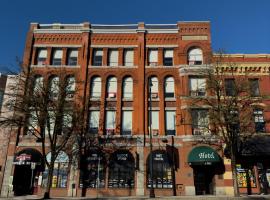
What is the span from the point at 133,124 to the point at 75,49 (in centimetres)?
1143

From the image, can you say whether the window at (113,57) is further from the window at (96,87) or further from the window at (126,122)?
the window at (126,122)

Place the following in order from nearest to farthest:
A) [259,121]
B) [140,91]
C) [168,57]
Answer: [259,121] → [140,91] → [168,57]

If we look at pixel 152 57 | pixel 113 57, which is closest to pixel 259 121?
pixel 152 57

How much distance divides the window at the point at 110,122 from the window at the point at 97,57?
599 cm

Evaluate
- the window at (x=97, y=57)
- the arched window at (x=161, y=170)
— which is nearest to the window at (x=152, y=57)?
the window at (x=97, y=57)

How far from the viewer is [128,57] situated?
115 feet

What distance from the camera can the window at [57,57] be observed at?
35125 millimetres

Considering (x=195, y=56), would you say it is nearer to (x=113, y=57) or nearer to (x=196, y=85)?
(x=196, y=85)

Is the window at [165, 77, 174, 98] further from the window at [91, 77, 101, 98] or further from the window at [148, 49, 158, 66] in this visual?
the window at [91, 77, 101, 98]

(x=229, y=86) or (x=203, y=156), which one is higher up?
(x=229, y=86)

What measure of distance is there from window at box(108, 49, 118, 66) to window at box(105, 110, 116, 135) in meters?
5.85

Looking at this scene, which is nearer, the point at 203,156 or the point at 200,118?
the point at 200,118

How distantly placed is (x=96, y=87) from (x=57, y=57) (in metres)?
6.10

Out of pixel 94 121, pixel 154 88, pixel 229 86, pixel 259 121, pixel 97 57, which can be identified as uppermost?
pixel 97 57
